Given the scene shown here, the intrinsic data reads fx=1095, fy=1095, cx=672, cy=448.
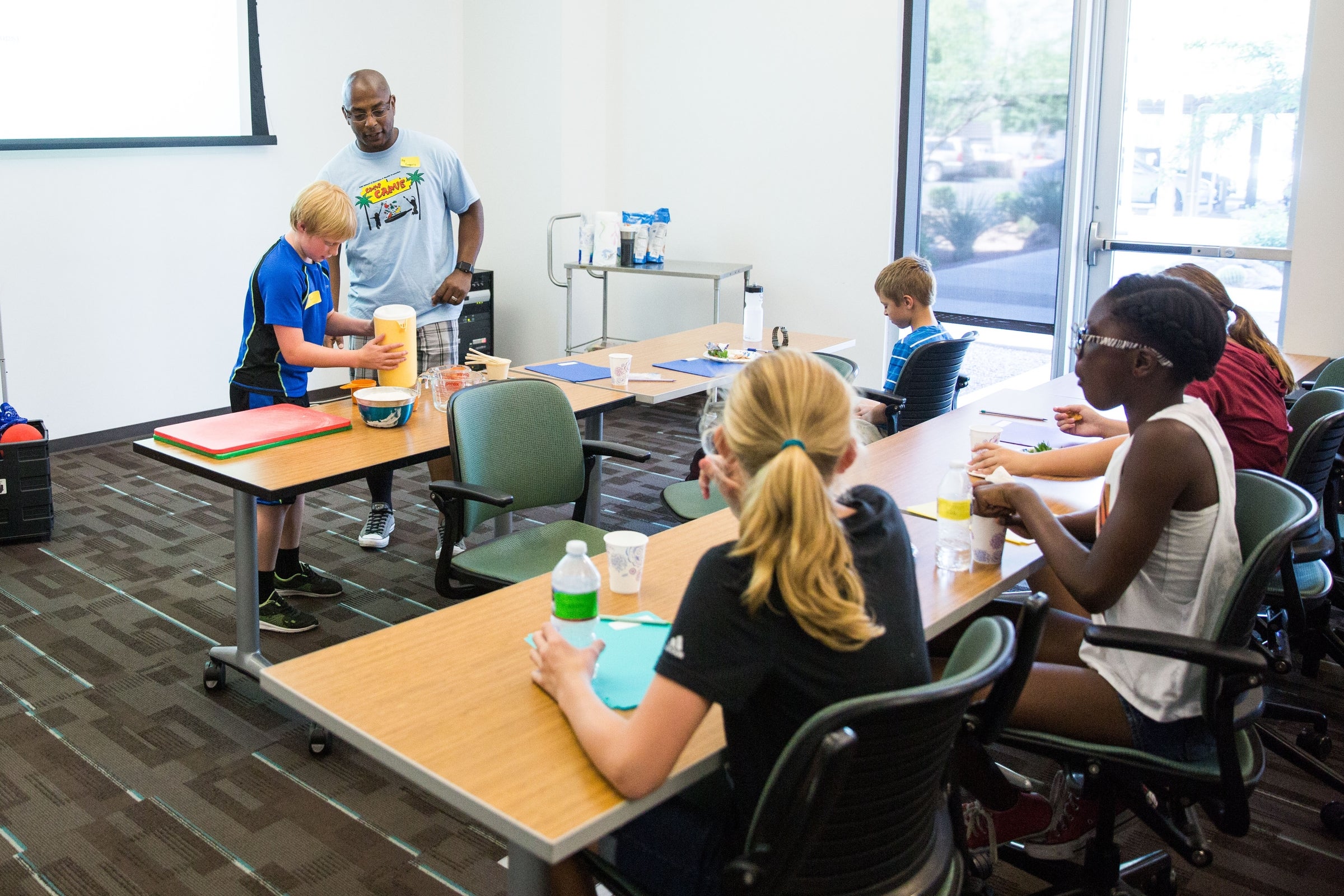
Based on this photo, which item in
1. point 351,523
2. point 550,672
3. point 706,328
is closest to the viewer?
point 550,672

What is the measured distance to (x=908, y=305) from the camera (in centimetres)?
378

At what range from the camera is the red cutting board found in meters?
2.71

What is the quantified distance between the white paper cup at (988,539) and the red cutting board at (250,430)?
68.2 inches

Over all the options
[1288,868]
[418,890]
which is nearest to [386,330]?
[418,890]

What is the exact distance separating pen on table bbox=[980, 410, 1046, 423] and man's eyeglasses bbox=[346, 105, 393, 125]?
230 cm

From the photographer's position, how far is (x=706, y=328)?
4.83m

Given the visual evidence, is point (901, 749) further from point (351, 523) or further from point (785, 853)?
point (351, 523)

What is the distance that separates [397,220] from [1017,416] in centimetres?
227

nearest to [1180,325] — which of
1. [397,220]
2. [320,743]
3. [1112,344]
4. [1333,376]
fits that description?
[1112,344]

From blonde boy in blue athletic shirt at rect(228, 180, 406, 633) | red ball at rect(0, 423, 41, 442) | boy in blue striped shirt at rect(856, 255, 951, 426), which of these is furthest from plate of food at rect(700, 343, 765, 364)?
red ball at rect(0, 423, 41, 442)

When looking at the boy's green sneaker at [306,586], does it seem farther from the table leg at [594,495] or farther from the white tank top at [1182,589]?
the white tank top at [1182,589]

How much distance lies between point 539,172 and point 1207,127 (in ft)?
12.0

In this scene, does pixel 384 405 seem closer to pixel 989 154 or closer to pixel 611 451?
pixel 611 451

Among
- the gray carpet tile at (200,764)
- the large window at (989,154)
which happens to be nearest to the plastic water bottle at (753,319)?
the gray carpet tile at (200,764)
